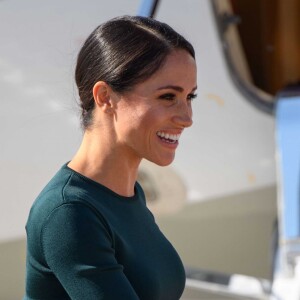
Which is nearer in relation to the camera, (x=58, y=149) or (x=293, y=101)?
(x=58, y=149)

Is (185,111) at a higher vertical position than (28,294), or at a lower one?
higher

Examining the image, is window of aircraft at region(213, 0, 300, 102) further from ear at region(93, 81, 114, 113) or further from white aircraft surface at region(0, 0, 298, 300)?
ear at region(93, 81, 114, 113)

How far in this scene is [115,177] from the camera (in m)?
0.91

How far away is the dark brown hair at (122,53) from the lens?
0.87 meters

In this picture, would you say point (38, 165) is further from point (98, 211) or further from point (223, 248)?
point (98, 211)

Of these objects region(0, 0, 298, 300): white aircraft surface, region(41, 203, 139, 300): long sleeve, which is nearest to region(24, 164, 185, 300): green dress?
region(41, 203, 139, 300): long sleeve

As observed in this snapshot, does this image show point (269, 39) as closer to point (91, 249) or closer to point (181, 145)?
point (181, 145)

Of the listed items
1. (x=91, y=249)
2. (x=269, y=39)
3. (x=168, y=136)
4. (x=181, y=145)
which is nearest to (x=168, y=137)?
(x=168, y=136)

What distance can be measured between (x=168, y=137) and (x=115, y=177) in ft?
0.22

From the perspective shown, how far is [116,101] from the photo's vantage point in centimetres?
89

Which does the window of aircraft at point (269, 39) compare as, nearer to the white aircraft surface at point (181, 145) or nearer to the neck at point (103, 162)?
the white aircraft surface at point (181, 145)

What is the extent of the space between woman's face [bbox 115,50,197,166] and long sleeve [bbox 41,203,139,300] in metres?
0.12

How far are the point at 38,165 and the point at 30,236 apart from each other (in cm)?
139

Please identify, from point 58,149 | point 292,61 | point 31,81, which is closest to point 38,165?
point 58,149
